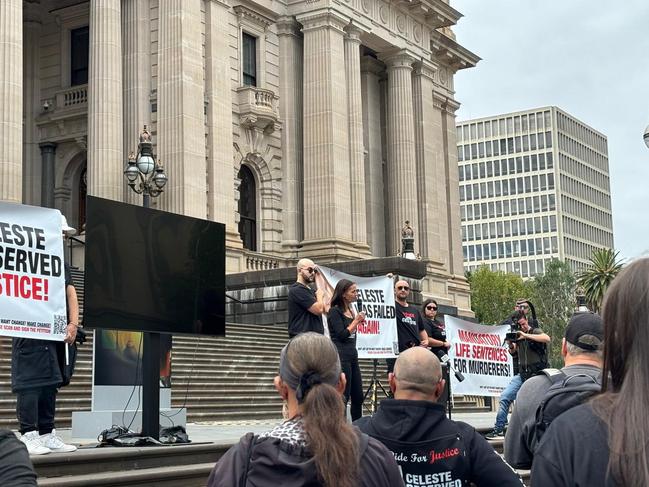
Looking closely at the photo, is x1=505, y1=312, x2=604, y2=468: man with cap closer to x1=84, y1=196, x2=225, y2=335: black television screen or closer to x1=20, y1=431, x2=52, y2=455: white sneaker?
x1=20, y1=431, x2=52, y2=455: white sneaker

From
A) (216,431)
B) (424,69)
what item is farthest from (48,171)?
(216,431)

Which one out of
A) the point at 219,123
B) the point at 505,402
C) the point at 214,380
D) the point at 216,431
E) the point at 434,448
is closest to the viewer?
the point at 434,448

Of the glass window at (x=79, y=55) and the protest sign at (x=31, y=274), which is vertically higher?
the glass window at (x=79, y=55)

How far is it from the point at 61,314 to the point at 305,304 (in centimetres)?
310

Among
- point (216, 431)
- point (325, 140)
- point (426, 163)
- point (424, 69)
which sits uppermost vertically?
point (424, 69)

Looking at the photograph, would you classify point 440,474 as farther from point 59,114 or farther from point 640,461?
point 59,114

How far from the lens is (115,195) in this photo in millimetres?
30641

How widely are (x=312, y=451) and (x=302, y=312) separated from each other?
8.47 meters

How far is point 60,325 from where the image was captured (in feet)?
32.7

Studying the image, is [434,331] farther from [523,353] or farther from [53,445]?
[53,445]

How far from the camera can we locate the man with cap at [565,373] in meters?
5.31

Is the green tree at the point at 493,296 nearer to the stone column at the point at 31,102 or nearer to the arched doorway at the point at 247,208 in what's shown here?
the arched doorway at the point at 247,208

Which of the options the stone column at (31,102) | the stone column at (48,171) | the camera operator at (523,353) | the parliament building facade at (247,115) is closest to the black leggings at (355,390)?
the camera operator at (523,353)

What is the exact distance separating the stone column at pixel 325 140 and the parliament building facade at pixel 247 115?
50 mm
